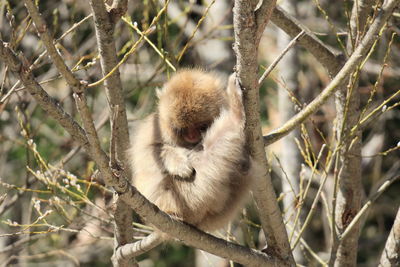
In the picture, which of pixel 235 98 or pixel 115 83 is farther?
pixel 115 83

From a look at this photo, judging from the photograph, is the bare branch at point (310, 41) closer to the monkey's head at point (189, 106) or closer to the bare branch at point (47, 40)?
the monkey's head at point (189, 106)

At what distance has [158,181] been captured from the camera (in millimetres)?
3975

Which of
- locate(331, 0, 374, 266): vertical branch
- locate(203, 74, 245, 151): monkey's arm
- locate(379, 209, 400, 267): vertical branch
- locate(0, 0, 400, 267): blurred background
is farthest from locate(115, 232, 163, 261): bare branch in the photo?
locate(0, 0, 400, 267): blurred background

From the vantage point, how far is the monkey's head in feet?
13.1

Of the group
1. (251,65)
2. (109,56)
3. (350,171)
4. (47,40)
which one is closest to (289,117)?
(350,171)

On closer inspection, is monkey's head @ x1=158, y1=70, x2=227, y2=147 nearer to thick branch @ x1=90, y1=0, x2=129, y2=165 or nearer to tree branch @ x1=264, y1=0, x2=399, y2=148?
thick branch @ x1=90, y1=0, x2=129, y2=165

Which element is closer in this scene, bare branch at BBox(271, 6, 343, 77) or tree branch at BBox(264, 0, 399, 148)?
tree branch at BBox(264, 0, 399, 148)

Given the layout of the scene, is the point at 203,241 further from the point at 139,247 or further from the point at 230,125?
the point at 230,125

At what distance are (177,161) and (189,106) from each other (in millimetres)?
350

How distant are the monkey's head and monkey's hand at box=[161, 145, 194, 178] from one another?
97 millimetres

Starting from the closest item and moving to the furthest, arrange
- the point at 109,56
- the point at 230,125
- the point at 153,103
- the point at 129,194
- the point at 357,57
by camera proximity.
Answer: the point at 129,194
the point at 357,57
the point at 230,125
the point at 109,56
the point at 153,103

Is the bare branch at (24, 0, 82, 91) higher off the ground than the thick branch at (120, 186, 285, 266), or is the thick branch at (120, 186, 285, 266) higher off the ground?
the bare branch at (24, 0, 82, 91)

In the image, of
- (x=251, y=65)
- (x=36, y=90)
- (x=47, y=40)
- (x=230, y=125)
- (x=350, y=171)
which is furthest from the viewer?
(x=350, y=171)

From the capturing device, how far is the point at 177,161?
391cm
